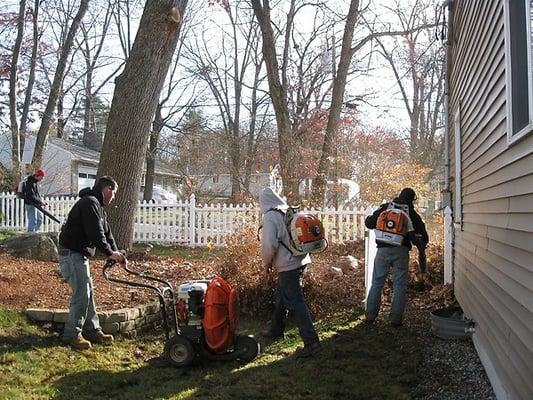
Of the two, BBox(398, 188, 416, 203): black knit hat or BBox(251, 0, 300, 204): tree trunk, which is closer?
BBox(398, 188, 416, 203): black knit hat

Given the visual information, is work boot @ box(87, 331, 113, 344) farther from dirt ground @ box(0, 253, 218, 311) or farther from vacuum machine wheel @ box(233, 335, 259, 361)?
vacuum machine wheel @ box(233, 335, 259, 361)

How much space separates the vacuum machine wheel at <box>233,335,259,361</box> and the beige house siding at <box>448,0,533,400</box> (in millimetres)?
2050

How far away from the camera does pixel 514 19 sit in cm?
389

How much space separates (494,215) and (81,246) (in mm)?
3700

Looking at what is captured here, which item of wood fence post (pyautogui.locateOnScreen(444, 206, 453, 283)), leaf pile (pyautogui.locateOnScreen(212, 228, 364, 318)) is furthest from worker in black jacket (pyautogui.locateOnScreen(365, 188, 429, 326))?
wood fence post (pyautogui.locateOnScreen(444, 206, 453, 283))

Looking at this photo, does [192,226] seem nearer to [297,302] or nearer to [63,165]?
[297,302]

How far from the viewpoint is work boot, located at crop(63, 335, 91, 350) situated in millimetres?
5398

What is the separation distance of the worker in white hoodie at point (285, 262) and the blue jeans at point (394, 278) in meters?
1.53

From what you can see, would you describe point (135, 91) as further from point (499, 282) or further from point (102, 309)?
point (499, 282)

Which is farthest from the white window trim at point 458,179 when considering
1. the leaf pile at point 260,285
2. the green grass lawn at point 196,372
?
the green grass lawn at point 196,372

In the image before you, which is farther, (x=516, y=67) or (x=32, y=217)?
(x=32, y=217)

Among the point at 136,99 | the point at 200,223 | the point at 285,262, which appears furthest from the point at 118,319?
the point at 200,223

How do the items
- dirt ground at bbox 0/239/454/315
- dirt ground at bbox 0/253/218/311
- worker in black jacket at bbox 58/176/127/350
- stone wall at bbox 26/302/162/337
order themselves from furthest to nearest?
dirt ground at bbox 0/239/454/315 < dirt ground at bbox 0/253/218/311 < stone wall at bbox 26/302/162/337 < worker in black jacket at bbox 58/176/127/350

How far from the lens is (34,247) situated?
9.13 meters
